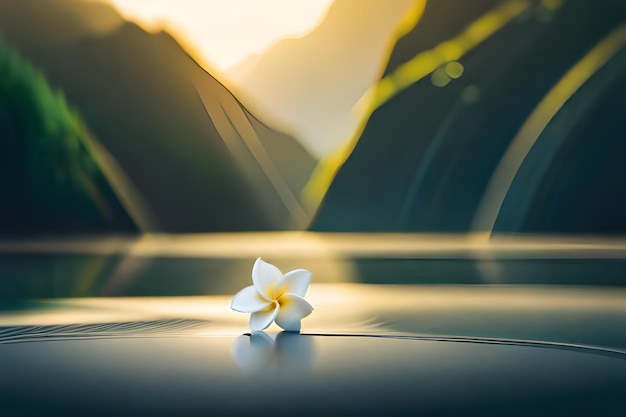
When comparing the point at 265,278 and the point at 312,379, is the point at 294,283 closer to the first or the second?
the point at 265,278

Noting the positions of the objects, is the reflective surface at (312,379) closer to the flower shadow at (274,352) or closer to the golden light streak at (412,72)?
the flower shadow at (274,352)

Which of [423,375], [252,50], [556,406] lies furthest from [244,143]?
[556,406]

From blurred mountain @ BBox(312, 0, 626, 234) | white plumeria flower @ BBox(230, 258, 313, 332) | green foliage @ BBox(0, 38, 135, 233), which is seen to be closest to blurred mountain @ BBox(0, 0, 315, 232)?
green foliage @ BBox(0, 38, 135, 233)

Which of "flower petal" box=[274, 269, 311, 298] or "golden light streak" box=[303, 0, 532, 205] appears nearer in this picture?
"flower petal" box=[274, 269, 311, 298]

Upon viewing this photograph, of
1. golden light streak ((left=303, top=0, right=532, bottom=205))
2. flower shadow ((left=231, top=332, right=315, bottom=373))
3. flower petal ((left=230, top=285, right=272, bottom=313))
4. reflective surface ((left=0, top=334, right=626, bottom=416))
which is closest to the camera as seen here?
reflective surface ((left=0, top=334, right=626, bottom=416))

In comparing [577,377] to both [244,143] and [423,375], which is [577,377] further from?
[244,143]

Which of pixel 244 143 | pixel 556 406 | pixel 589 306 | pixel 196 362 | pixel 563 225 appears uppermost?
pixel 244 143

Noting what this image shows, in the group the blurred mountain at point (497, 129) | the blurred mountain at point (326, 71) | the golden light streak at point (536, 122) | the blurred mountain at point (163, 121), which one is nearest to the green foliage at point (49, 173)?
the blurred mountain at point (163, 121)

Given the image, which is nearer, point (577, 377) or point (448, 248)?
point (577, 377)

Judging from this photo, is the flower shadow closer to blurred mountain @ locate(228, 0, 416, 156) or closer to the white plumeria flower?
the white plumeria flower
